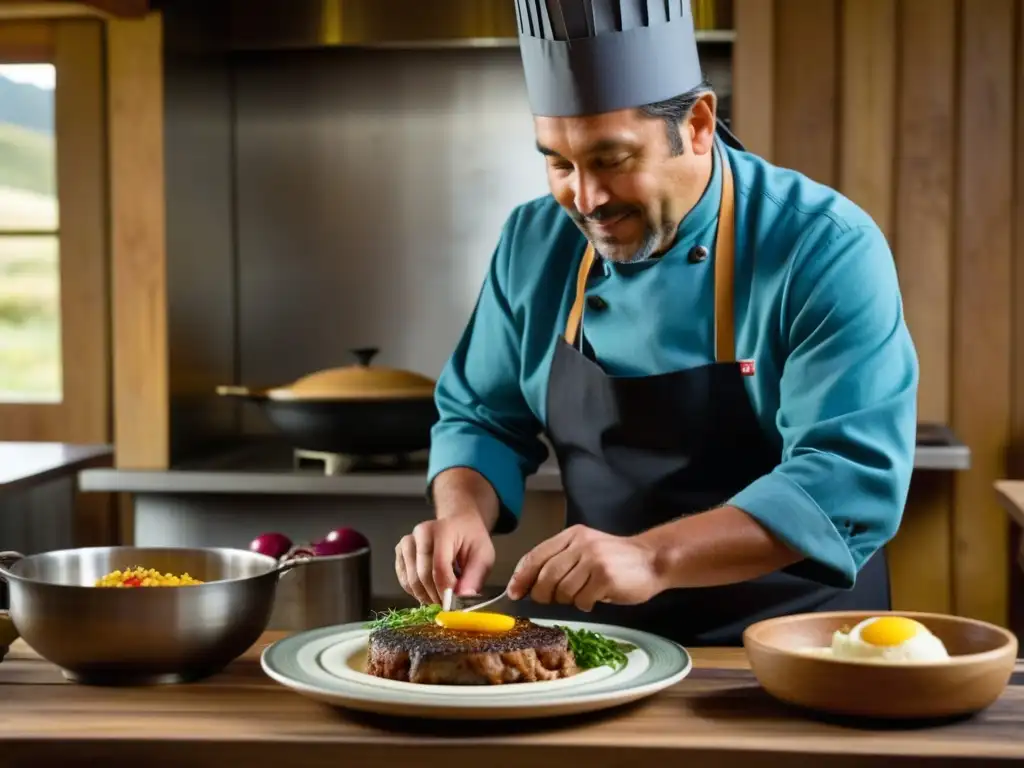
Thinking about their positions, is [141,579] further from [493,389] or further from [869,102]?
[869,102]

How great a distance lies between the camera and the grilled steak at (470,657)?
4.54 ft

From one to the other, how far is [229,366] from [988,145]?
1.99 meters

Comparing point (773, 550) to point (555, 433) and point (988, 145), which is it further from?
point (988, 145)

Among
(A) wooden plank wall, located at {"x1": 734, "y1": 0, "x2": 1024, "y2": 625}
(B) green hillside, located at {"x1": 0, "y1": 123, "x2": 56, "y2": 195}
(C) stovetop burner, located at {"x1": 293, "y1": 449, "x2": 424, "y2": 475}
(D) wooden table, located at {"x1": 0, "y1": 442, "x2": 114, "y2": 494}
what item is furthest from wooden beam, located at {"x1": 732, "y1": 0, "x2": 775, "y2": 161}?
(B) green hillside, located at {"x1": 0, "y1": 123, "x2": 56, "y2": 195}

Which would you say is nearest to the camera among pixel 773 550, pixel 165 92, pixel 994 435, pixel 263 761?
pixel 263 761

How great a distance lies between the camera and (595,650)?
4.86 ft

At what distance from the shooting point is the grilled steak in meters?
1.38

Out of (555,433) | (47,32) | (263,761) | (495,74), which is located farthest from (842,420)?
(47,32)

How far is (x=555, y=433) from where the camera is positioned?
213 cm

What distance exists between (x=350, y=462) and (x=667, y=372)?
1254 mm

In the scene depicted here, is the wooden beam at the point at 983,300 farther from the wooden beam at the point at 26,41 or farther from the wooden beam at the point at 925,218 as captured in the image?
the wooden beam at the point at 26,41

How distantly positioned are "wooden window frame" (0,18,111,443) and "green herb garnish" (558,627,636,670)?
239 cm

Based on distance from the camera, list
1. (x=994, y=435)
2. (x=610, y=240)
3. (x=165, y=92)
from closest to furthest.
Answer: (x=610, y=240), (x=165, y=92), (x=994, y=435)

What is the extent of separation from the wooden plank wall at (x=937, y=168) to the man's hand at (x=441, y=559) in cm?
184
